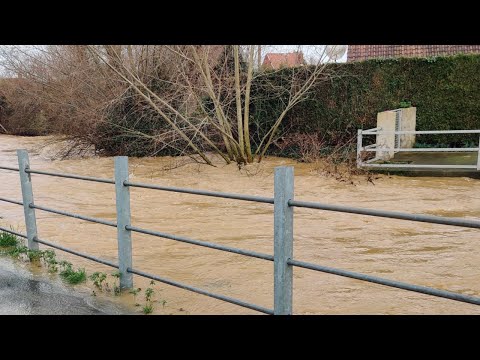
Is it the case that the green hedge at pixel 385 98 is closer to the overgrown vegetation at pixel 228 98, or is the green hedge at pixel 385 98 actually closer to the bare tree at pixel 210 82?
the overgrown vegetation at pixel 228 98

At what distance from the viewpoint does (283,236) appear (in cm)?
340

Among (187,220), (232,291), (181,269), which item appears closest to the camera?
(232,291)

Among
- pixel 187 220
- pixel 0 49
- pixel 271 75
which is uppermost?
pixel 0 49

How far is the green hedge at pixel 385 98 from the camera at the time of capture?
51.1 ft

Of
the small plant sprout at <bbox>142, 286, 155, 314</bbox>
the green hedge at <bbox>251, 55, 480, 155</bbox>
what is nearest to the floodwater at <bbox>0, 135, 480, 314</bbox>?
the small plant sprout at <bbox>142, 286, 155, 314</bbox>

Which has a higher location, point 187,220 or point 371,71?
point 371,71

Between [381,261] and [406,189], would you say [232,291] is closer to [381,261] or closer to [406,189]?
[381,261]

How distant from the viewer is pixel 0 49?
1856 centimetres

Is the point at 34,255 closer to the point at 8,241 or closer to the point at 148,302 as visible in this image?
the point at 8,241

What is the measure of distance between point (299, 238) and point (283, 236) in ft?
15.6

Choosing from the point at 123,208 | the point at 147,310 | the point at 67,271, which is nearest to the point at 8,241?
the point at 67,271

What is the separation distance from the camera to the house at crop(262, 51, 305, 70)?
51.7ft

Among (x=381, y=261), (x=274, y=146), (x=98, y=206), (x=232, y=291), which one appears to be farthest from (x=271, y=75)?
(x=232, y=291)

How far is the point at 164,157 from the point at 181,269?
40.8 ft
